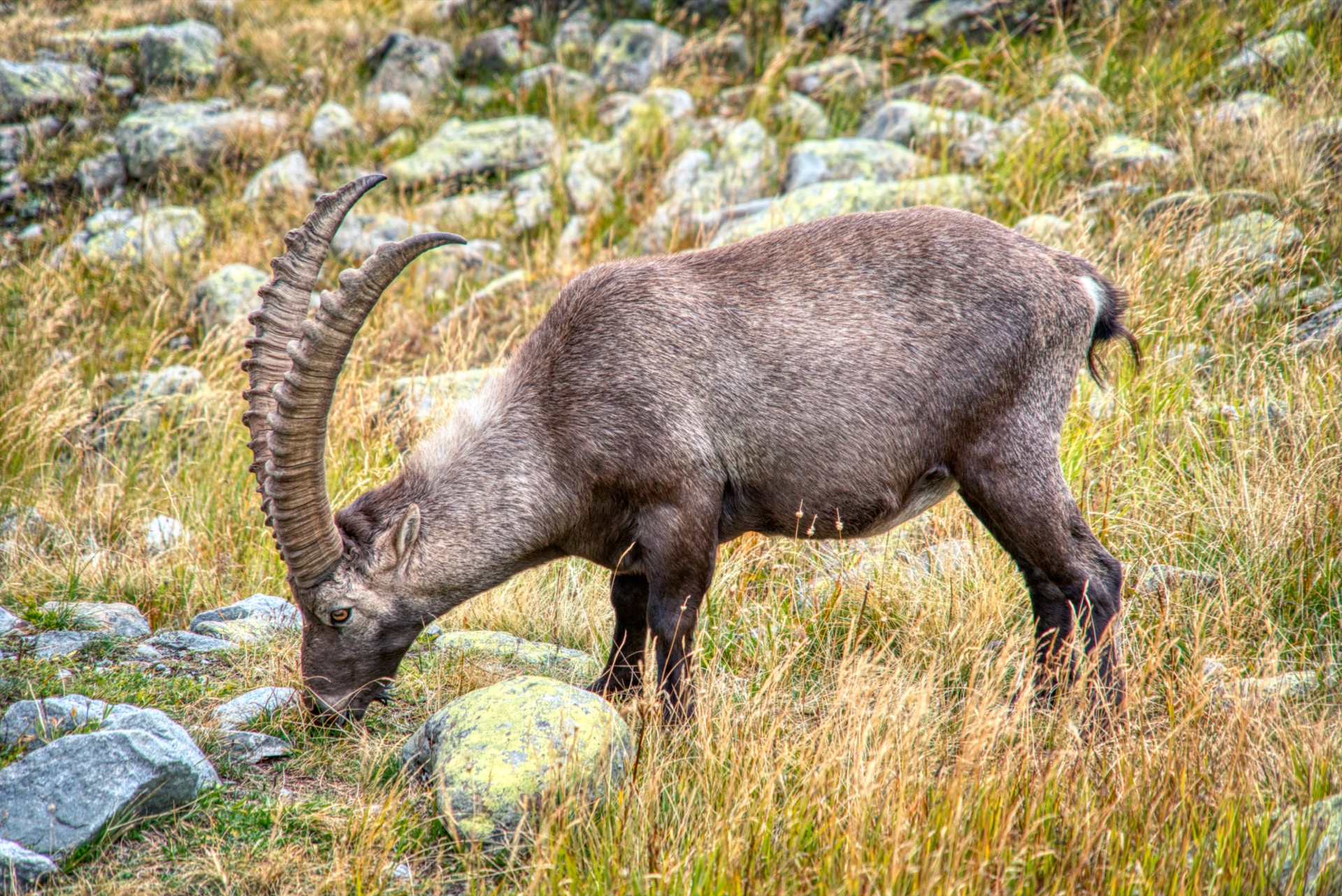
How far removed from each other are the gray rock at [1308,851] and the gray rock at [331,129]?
13.2m

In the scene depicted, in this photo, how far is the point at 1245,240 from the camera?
8047mm

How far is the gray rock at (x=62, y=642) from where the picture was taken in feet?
17.2

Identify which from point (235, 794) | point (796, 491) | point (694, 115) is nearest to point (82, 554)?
point (235, 794)

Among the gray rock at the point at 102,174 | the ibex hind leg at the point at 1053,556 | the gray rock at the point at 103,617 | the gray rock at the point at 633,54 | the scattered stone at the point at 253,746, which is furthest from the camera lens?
the gray rock at the point at 633,54

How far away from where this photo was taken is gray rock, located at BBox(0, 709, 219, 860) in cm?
354

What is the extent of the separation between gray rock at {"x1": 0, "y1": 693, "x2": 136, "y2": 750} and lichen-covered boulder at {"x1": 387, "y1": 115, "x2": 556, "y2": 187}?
30.1 feet

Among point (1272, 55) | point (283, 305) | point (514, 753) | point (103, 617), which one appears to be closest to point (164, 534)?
point (103, 617)

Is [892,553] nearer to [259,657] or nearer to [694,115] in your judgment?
[259,657]

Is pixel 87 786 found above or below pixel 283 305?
below

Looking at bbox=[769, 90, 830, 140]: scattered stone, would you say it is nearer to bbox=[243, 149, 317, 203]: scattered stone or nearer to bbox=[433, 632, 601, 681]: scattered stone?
bbox=[243, 149, 317, 203]: scattered stone

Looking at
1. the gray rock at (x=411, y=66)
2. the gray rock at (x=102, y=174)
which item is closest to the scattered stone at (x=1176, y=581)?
the gray rock at (x=411, y=66)

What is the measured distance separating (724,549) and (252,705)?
2.86 meters

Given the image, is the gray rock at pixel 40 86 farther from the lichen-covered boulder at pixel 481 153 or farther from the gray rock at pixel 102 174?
the lichen-covered boulder at pixel 481 153

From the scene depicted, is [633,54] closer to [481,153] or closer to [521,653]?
[481,153]
